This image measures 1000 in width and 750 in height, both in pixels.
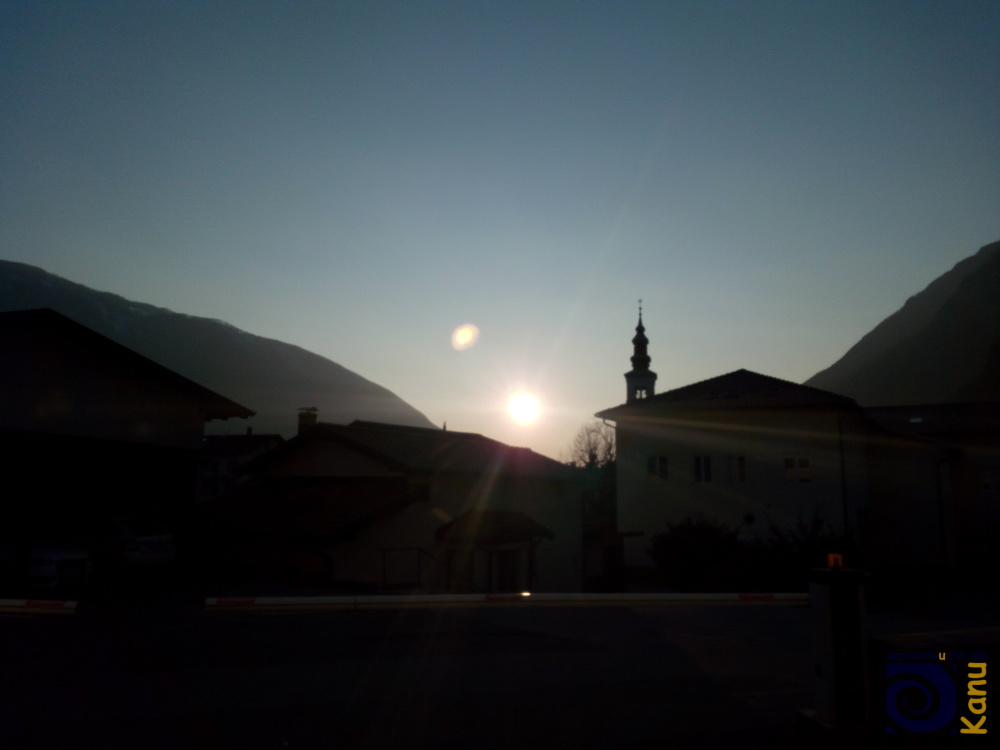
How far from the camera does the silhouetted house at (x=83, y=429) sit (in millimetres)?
17422

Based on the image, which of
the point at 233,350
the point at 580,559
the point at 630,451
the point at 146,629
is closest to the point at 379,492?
Result: the point at 580,559

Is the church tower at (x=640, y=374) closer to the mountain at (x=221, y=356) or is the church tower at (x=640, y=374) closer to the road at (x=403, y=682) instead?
the road at (x=403, y=682)

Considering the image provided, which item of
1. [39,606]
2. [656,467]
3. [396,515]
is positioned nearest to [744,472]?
[656,467]

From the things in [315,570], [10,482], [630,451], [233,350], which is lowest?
[315,570]

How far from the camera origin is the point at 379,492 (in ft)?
86.2

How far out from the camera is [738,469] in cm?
3372

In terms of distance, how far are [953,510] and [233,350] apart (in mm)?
161725

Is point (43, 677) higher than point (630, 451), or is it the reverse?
point (630, 451)

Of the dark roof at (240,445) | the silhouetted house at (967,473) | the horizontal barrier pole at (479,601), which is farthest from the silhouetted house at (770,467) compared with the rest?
the dark roof at (240,445)

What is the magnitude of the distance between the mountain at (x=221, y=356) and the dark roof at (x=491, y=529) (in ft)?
391

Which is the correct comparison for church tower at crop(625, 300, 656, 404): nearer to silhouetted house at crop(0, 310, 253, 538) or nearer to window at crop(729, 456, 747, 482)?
window at crop(729, 456, 747, 482)

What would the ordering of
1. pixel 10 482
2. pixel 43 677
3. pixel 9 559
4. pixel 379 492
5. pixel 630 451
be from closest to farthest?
pixel 43 677
pixel 9 559
pixel 10 482
pixel 379 492
pixel 630 451

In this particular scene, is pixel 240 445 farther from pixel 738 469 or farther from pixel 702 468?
pixel 738 469

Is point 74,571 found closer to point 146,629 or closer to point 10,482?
point 10,482
